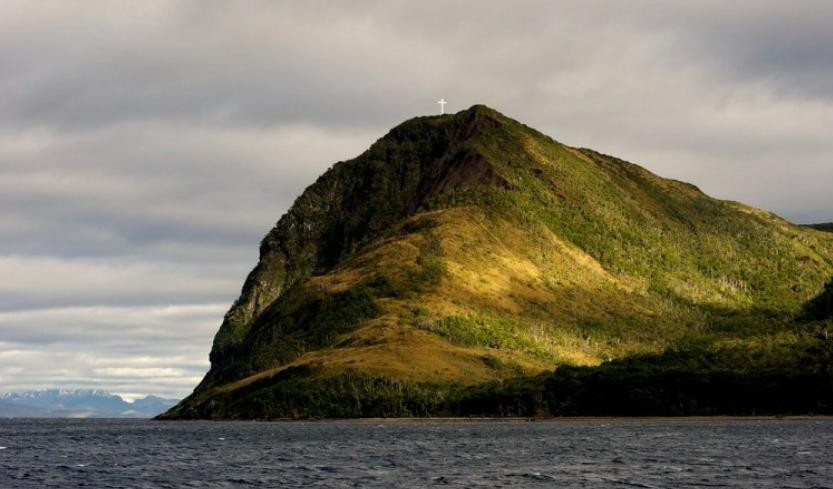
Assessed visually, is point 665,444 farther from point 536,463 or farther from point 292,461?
point 292,461

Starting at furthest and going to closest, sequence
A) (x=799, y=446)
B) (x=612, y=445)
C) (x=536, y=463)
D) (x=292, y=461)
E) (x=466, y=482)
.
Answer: (x=612, y=445)
(x=799, y=446)
(x=292, y=461)
(x=536, y=463)
(x=466, y=482)

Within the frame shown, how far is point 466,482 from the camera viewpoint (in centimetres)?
12888

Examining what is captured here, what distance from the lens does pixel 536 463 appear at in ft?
513

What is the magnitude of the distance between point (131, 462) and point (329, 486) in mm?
62558

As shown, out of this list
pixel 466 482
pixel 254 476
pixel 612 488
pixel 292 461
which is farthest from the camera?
pixel 292 461

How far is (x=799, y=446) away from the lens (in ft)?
597

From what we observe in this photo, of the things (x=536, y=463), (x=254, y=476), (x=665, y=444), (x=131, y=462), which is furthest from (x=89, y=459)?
(x=665, y=444)

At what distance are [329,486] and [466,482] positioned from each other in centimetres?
1508

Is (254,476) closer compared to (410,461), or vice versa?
(254,476)

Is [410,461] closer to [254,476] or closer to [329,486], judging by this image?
[254,476]

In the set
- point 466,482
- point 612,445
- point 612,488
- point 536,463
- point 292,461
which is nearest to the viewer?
point 612,488

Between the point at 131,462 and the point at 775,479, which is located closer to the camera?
the point at 775,479

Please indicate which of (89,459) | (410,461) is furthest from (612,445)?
(89,459)

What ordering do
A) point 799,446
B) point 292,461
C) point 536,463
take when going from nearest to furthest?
point 536,463 < point 292,461 < point 799,446
